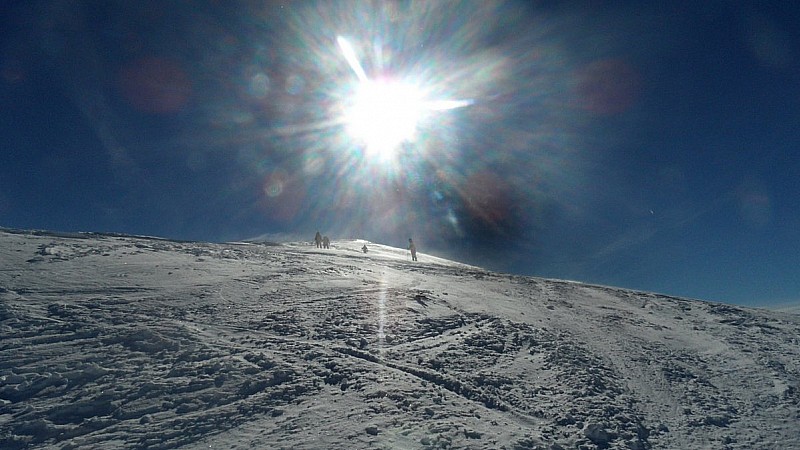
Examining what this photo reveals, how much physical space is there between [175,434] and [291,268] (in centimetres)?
1236

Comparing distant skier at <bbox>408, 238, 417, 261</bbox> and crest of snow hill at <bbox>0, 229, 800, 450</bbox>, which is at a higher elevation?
distant skier at <bbox>408, 238, 417, 261</bbox>

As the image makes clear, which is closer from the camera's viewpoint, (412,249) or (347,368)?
(347,368)

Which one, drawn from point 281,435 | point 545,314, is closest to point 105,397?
point 281,435

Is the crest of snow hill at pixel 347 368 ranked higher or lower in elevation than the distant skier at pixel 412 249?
lower

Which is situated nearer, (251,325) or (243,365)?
(243,365)

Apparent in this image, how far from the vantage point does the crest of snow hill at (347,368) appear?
24.0 ft

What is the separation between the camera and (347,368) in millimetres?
9344

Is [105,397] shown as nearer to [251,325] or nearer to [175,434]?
[175,434]

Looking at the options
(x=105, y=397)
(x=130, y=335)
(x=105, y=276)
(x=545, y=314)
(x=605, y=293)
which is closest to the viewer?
(x=105, y=397)

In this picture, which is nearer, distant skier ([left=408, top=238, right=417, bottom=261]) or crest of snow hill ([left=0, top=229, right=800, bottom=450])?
crest of snow hill ([left=0, top=229, right=800, bottom=450])

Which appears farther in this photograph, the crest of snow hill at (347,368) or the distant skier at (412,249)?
the distant skier at (412,249)

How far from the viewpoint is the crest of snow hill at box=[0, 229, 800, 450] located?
7301 millimetres

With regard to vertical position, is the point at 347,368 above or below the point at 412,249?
below

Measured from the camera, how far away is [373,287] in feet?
54.1
